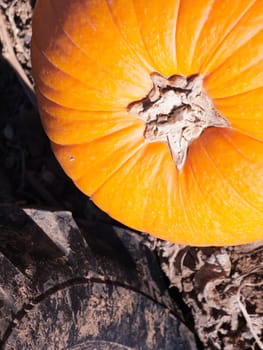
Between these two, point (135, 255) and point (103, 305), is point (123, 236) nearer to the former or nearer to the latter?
point (135, 255)

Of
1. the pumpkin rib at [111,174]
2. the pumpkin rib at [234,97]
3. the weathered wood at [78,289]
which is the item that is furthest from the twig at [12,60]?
the pumpkin rib at [234,97]

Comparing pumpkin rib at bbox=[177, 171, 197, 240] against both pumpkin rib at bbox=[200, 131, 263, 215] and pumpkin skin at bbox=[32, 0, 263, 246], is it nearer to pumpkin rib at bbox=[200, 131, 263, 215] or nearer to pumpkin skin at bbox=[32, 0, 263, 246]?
pumpkin skin at bbox=[32, 0, 263, 246]

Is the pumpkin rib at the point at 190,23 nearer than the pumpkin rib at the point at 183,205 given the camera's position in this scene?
Yes

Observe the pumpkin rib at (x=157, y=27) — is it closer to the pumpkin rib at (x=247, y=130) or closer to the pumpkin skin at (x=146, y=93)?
the pumpkin skin at (x=146, y=93)

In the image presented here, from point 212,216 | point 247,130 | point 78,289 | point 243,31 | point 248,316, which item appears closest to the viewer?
point 243,31

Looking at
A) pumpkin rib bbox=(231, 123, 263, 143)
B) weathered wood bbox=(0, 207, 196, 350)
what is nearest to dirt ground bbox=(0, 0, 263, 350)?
weathered wood bbox=(0, 207, 196, 350)

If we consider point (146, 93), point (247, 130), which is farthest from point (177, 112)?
point (247, 130)

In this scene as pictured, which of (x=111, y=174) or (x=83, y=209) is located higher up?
(x=83, y=209)

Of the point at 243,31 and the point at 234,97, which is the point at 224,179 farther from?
the point at 243,31
